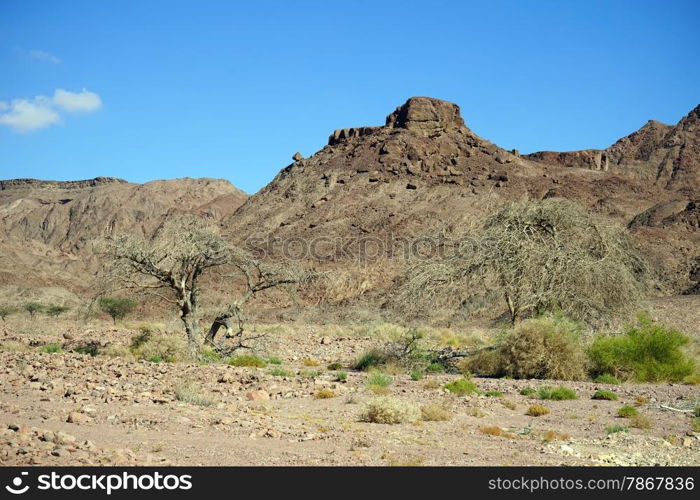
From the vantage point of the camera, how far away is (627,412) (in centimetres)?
1320

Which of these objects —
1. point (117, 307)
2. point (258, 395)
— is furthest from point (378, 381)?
point (117, 307)

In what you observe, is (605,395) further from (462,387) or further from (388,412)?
(388,412)

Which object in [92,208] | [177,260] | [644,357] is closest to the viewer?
[644,357]

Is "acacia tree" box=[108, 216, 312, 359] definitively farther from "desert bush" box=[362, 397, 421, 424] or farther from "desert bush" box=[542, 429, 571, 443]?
"desert bush" box=[542, 429, 571, 443]

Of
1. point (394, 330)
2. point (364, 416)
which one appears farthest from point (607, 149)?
point (364, 416)

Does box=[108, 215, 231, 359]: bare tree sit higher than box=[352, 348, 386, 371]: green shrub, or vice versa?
box=[108, 215, 231, 359]: bare tree

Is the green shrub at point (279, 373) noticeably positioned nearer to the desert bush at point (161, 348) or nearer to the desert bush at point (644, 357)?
the desert bush at point (161, 348)

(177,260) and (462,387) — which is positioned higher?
(177,260)

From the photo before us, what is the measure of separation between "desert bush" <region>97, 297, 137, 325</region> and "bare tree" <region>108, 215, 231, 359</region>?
84.1 ft

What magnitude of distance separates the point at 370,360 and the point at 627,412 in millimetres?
8897

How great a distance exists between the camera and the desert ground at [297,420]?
8.94m

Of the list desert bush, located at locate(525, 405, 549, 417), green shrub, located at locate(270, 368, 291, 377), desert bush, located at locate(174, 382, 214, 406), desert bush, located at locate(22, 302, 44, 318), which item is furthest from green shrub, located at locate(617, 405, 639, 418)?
desert bush, located at locate(22, 302, 44, 318)

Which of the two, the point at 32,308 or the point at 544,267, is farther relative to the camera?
the point at 32,308

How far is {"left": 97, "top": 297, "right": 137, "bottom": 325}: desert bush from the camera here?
149 ft
